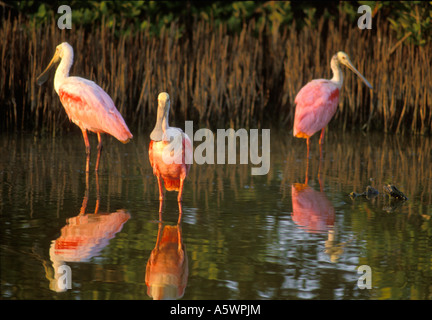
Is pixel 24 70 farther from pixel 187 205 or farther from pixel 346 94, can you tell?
pixel 187 205

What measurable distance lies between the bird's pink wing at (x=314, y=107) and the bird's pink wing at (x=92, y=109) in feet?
8.41

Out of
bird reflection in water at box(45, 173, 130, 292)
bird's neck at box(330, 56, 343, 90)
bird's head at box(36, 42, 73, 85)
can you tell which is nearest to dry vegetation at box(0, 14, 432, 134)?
bird's head at box(36, 42, 73, 85)

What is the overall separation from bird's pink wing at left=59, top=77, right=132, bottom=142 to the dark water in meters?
0.40

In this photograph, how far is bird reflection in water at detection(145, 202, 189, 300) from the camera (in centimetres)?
484

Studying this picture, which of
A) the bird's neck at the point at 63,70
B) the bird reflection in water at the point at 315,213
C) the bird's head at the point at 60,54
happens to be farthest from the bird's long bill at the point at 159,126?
the bird's head at the point at 60,54

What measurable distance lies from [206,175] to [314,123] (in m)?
2.56

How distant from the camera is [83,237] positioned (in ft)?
19.9

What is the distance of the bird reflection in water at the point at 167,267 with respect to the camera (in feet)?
15.9

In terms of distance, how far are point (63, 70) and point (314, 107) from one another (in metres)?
3.18

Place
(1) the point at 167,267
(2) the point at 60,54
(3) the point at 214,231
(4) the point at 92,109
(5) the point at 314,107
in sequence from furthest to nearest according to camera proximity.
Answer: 1. (5) the point at 314,107
2. (2) the point at 60,54
3. (4) the point at 92,109
4. (3) the point at 214,231
5. (1) the point at 167,267

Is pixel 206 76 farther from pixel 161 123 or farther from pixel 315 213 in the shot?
pixel 315 213

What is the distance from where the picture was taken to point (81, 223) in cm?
652

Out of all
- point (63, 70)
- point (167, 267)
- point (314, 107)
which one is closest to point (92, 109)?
point (63, 70)

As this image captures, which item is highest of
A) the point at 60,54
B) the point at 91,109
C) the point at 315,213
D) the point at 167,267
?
the point at 60,54
